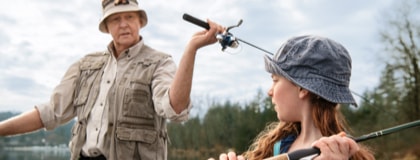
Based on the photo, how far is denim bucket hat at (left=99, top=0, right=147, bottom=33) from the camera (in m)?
3.26

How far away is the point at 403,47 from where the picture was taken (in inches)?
615

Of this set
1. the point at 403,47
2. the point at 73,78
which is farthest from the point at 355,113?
the point at 73,78

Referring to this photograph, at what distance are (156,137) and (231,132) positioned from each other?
2420 centimetres

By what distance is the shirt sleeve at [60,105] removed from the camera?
137 inches

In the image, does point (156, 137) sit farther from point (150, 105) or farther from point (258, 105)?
point (258, 105)

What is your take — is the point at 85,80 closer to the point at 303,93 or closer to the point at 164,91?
the point at 164,91

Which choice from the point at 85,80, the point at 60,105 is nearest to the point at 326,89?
the point at 85,80

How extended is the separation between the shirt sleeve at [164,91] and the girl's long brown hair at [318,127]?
55 cm

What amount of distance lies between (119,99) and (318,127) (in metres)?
1.40

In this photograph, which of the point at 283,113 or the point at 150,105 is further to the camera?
the point at 150,105

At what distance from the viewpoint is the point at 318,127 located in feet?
6.89

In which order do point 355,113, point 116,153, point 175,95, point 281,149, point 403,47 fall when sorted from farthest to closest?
point 355,113
point 403,47
point 116,153
point 175,95
point 281,149

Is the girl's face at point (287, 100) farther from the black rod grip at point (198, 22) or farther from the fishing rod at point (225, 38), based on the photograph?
the black rod grip at point (198, 22)

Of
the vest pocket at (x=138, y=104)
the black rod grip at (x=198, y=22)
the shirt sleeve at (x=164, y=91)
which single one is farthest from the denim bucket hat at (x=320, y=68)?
the vest pocket at (x=138, y=104)
